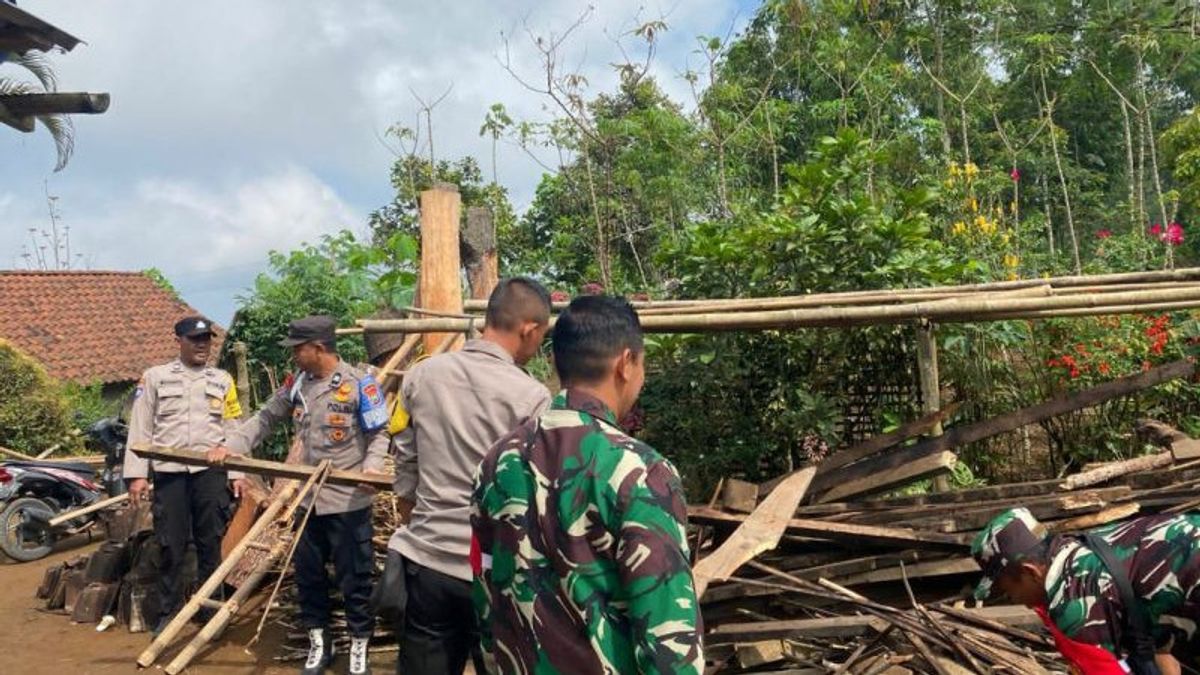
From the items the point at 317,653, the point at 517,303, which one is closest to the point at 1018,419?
the point at 517,303

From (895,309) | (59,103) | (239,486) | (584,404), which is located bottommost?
(239,486)

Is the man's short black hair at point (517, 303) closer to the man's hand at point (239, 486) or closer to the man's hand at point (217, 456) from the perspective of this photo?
the man's hand at point (217, 456)

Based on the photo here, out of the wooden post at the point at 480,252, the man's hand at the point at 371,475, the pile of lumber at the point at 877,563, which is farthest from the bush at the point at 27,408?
the pile of lumber at the point at 877,563

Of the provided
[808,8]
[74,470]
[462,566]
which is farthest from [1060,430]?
[74,470]

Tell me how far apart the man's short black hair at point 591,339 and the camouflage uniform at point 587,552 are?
57mm

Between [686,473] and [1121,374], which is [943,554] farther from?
[1121,374]

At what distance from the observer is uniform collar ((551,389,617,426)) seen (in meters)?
1.89

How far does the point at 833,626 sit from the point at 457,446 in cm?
177

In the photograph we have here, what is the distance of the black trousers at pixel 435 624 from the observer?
310 cm

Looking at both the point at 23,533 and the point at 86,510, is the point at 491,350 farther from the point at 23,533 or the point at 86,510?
the point at 23,533

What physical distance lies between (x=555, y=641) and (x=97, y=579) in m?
6.17

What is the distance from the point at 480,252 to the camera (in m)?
8.35

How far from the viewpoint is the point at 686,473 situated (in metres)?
6.27

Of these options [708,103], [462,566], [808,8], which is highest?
[808,8]
